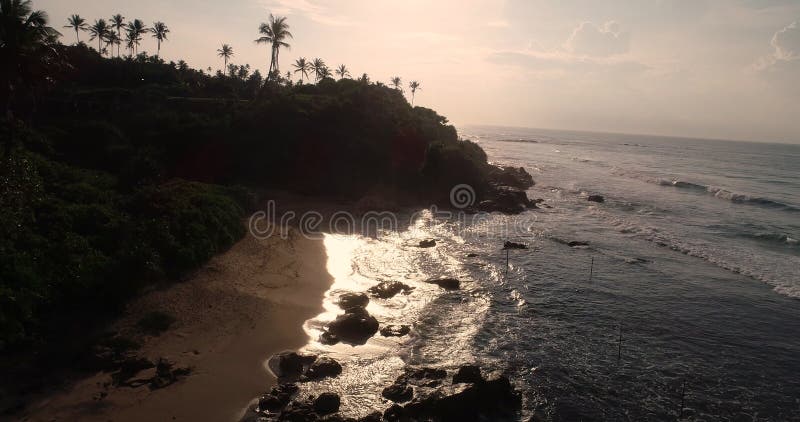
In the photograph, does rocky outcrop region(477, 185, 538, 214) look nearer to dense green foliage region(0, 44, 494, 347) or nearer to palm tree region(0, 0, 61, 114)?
dense green foliage region(0, 44, 494, 347)

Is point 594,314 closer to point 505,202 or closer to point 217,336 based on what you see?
point 217,336

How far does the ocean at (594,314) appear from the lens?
13.4 meters

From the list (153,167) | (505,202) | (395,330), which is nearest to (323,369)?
(395,330)

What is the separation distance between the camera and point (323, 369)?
527 inches

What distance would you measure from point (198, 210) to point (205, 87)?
1903 inches

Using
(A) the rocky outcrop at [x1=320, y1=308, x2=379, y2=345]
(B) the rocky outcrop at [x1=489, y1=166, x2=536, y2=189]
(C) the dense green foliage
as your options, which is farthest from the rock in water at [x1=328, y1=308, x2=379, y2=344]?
(B) the rocky outcrop at [x1=489, y1=166, x2=536, y2=189]

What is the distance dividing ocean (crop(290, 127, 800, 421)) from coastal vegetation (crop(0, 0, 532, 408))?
6614 mm

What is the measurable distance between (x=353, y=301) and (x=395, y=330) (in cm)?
289

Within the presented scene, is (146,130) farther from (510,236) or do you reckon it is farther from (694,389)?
(694,389)

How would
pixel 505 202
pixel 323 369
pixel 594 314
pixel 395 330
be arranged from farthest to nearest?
pixel 505 202 < pixel 594 314 < pixel 395 330 < pixel 323 369

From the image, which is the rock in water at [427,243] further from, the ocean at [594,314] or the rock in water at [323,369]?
the rock in water at [323,369]

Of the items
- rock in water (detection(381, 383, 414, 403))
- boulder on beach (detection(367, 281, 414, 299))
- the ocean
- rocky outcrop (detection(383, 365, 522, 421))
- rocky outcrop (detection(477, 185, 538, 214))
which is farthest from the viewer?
rocky outcrop (detection(477, 185, 538, 214))

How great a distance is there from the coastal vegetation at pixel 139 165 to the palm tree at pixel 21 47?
0.24 feet

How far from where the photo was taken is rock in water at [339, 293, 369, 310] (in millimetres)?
18281
